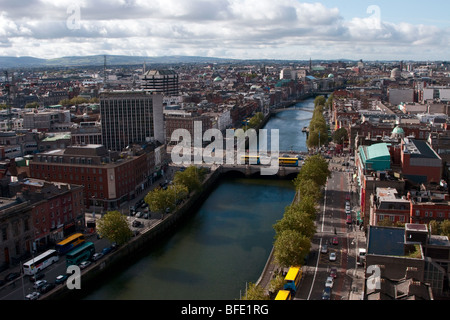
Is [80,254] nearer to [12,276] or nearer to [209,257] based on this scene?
[12,276]

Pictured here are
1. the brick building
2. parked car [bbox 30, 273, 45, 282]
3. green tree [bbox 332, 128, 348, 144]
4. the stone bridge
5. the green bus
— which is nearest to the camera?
parked car [bbox 30, 273, 45, 282]

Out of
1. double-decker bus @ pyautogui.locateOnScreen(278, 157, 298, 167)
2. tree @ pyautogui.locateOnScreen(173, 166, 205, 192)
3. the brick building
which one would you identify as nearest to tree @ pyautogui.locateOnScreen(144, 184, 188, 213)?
the brick building

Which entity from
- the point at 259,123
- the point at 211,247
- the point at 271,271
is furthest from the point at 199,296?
the point at 259,123

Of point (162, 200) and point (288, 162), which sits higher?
point (162, 200)

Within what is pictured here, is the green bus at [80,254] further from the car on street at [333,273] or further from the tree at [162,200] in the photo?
the car on street at [333,273]

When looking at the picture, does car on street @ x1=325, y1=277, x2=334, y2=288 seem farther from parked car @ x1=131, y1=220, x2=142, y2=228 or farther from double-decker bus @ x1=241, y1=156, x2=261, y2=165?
double-decker bus @ x1=241, y1=156, x2=261, y2=165

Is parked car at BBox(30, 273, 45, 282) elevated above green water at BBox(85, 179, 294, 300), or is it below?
above

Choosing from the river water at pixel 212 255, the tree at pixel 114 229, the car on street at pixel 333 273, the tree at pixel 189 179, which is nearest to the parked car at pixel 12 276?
the river water at pixel 212 255

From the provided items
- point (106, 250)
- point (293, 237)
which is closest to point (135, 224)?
point (106, 250)
